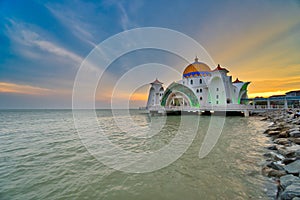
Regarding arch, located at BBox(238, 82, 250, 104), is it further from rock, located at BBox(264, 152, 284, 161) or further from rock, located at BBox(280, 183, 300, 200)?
rock, located at BBox(280, 183, 300, 200)

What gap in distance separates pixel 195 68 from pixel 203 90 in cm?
687

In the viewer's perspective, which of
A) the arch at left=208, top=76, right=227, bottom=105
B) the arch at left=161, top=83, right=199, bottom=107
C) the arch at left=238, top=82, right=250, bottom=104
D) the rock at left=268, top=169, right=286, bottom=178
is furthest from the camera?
the arch at left=161, top=83, right=199, bottom=107

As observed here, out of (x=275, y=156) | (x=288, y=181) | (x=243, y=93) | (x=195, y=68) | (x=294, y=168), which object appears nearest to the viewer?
(x=288, y=181)

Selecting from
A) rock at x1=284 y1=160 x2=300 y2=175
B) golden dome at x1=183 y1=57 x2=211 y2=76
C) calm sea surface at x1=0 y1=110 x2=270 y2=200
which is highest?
golden dome at x1=183 y1=57 x2=211 y2=76

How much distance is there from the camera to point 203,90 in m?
32.2

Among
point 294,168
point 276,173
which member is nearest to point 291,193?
point 276,173

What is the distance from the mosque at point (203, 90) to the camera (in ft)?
92.9

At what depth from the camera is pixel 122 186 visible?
11.9ft

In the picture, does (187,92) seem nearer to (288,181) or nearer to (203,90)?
(203,90)

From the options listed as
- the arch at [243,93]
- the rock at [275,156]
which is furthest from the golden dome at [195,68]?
the rock at [275,156]

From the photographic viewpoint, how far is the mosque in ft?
92.9

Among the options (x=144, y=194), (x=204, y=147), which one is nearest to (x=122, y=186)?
(x=144, y=194)

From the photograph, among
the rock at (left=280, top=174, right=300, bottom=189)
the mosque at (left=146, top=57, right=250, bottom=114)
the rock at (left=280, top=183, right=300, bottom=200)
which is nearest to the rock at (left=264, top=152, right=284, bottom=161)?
the rock at (left=280, top=174, right=300, bottom=189)

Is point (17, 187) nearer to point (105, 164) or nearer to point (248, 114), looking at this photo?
point (105, 164)
